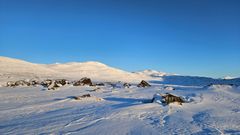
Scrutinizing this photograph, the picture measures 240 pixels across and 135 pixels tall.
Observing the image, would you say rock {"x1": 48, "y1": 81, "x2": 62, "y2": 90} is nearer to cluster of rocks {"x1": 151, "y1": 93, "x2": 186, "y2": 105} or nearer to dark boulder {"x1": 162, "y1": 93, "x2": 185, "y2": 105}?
cluster of rocks {"x1": 151, "y1": 93, "x2": 186, "y2": 105}

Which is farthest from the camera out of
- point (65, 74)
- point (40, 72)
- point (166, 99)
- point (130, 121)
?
point (65, 74)

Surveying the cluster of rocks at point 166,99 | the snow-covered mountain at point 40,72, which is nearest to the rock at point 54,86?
the cluster of rocks at point 166,99

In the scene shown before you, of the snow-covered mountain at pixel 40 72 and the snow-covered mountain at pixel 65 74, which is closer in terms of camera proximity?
the snow-covered mountain at pixel 40 72

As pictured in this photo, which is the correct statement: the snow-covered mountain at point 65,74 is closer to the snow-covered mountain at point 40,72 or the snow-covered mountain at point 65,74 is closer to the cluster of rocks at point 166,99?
the snow-covered mountain at point 40,72

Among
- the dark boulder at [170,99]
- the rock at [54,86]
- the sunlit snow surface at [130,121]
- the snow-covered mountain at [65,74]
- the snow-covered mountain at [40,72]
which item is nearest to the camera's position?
the sunlit snow surface at [130,121]

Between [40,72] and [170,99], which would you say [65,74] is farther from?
[170,99]

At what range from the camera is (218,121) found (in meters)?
7.40

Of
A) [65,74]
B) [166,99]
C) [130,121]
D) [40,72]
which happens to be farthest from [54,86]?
[40,72]

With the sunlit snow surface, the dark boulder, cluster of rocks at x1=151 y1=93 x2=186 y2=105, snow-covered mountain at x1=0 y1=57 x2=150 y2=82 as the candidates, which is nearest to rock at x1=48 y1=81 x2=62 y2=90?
the sunlit snow surface

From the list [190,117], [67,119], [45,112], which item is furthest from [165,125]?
[45,112]

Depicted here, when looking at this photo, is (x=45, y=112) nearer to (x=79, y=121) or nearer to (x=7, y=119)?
(x=7, y=119)

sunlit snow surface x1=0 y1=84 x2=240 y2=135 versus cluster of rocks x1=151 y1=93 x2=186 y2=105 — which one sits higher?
cluster of rocks x1=151 y1=93 x2=186 y2=105

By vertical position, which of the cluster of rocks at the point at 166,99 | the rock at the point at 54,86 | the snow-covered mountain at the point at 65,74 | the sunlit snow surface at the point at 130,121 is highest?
the snow-covered mountain at the point at 65,74

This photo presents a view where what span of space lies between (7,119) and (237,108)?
337 inches
